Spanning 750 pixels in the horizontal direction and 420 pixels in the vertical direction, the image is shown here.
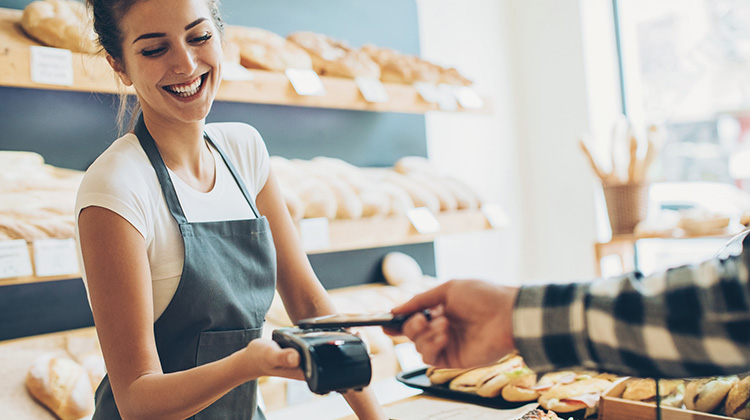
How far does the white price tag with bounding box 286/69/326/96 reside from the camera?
2.18m

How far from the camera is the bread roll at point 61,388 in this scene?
1612mm

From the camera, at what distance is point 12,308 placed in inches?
75.2

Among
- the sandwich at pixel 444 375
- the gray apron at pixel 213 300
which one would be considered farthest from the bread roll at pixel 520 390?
the gray apron at pixel 213 300

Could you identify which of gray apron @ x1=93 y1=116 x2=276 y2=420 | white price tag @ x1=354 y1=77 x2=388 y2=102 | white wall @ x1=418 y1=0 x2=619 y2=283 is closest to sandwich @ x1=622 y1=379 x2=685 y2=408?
gray apron @ x1=93 y1=116 x2=276 y2=420

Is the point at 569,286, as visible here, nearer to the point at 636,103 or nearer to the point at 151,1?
the point at 151,1

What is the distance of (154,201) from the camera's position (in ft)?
4.05

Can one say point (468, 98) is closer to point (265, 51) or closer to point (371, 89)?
point (371, 89)

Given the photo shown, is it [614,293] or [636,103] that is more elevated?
[636,103]

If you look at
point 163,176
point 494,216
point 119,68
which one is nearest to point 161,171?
point 163,176

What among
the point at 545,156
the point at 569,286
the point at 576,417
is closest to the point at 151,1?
the point at 569,286

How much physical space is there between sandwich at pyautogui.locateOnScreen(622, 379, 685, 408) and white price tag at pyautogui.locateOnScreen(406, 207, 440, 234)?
1.16 metres

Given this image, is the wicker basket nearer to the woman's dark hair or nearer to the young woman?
the young woman

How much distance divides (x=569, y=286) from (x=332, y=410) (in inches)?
46.4

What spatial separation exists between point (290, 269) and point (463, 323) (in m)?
0.57
